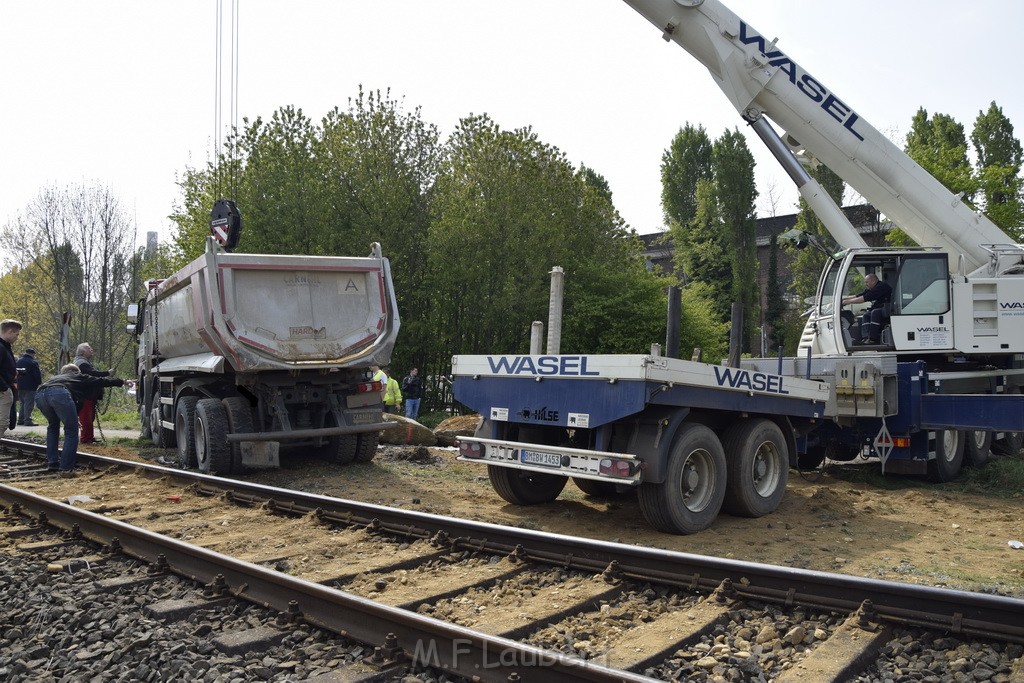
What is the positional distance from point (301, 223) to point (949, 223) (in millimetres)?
17674

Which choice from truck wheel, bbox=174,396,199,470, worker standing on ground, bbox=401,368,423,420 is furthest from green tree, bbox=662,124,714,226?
truck wheel, bbox=174,396,199,470

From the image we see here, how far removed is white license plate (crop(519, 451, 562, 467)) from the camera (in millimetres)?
7539

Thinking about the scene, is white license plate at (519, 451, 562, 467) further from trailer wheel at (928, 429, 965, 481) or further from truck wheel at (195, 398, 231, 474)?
trailer wheel at (928, 429, 965, 481)

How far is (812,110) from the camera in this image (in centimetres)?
1246

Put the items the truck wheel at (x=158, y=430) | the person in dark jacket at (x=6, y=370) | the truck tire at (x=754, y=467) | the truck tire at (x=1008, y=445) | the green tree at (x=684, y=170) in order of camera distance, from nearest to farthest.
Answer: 1. the truck tire at (x=754, y=467)
2. the person in dark jacket at (x=6, y=370)
3. the truck tire at (x=1008, y=445)
4. the truck wheel at (x=158, y=430)
5. the green tree at (x=684, y=170)

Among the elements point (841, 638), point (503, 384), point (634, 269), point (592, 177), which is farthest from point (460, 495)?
point (592, 177)

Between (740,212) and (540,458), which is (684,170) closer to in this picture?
(740,212)

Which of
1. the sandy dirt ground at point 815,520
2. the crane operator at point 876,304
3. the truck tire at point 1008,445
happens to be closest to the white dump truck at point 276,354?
the sandy dirt ground at point 815,520

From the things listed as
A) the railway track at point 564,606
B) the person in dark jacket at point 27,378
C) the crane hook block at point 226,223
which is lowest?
the railway track at point 564,606

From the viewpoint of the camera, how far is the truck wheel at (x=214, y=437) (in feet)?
35.9

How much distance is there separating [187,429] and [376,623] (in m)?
8.12

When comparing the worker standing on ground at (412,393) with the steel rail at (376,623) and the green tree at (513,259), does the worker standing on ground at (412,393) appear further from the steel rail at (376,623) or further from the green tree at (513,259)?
the steel rail at (376,623)

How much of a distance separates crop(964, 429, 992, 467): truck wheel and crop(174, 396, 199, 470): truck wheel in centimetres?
1091

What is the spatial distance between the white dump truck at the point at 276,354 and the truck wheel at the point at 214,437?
13 millimetres
